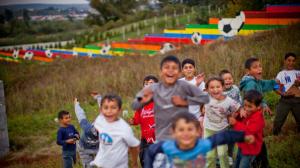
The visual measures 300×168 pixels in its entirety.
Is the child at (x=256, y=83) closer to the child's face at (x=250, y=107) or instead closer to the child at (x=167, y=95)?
the child's face at (x=250, y=107)

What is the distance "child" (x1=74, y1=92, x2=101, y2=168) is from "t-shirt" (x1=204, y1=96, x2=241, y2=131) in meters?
1.36

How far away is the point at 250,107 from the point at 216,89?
0.60 metres

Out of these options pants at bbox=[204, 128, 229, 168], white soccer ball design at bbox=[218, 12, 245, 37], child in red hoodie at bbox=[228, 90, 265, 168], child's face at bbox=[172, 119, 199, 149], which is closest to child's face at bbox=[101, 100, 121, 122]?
child's face at bbox=[172, 119, 199, 149]

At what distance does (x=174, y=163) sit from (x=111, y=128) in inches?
34.1

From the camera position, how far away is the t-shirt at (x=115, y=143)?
11.8 ft

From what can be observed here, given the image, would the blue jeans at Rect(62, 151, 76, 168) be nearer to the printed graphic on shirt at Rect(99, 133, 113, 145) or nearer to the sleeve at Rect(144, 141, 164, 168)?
the printed graphic on shirt at Rect(99, 133, 113, 145)

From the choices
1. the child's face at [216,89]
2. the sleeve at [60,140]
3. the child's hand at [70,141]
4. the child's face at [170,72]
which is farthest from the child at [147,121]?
the child's face at [170,72]

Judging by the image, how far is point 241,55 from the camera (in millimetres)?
9719

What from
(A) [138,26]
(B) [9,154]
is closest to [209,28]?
(B) [9,154]

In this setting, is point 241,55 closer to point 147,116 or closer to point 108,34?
point 147,116

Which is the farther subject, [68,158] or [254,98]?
[68,158]

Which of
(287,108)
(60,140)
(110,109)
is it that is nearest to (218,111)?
(110,109)

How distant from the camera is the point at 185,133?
114 inches

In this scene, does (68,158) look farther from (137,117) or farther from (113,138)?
(113,138)
